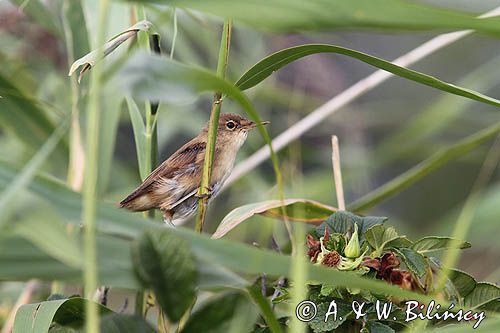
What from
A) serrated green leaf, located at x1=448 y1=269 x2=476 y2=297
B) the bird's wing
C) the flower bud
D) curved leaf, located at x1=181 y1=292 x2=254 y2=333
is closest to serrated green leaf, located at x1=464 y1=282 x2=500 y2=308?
serrated green leaf, located at x1=448 y1=269 x2=476 y2=297

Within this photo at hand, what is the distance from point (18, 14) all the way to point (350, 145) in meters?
0.96

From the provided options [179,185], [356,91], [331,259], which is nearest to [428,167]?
[356,91]

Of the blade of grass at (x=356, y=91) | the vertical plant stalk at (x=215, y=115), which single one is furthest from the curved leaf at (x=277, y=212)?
the blade of grass at (x=356, y=91)

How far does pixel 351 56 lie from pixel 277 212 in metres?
0.29

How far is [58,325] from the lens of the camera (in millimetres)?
780

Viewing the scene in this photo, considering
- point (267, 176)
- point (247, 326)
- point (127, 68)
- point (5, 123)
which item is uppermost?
point (267, 176)

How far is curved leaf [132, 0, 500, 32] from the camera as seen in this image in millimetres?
525

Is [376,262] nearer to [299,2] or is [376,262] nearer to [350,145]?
[299,2]

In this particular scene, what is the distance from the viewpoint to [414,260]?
2.33 feet

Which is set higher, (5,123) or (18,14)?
(18,14)

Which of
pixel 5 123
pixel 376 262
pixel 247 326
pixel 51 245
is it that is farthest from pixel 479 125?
pixel 51 245

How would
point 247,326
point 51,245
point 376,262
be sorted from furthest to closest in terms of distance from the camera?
point 376,262, point 247,326, point 51,245

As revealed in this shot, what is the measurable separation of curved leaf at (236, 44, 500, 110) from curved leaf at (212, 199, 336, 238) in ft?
0.45

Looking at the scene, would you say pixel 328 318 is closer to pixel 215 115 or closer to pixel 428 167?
pixel 215 115
